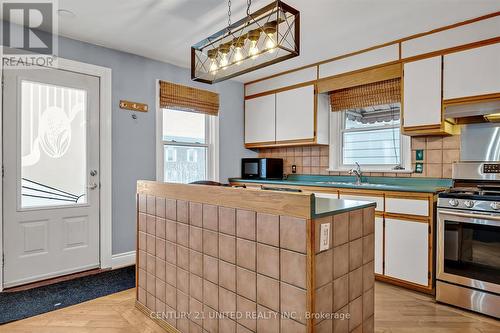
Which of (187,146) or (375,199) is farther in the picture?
(187,146)

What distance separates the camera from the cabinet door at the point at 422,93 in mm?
2867

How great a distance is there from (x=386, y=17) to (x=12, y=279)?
162 inches

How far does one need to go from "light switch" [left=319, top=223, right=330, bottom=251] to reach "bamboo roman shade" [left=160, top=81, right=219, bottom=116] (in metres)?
3.02

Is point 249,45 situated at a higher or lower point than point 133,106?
higher

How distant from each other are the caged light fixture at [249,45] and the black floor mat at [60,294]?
2.09 metres

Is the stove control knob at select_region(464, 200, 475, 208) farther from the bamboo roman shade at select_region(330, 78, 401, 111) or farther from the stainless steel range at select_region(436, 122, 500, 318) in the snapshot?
the bamboo roman shade at select_region(330, 78, 401, 111)

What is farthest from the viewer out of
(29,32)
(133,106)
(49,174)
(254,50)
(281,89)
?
(281,89)

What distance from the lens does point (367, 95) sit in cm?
352

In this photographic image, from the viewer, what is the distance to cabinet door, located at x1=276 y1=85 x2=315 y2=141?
3.93 meters

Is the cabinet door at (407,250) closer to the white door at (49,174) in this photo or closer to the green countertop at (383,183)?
the green countertop at (383,183)

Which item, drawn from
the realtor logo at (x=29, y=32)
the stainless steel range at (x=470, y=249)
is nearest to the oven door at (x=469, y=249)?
the stainless steel range at (x=470, y=249)

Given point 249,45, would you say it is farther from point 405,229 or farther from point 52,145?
point 52,145

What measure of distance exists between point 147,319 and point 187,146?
2.34 meters

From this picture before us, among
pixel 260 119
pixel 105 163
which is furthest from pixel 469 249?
pixel 105 163
